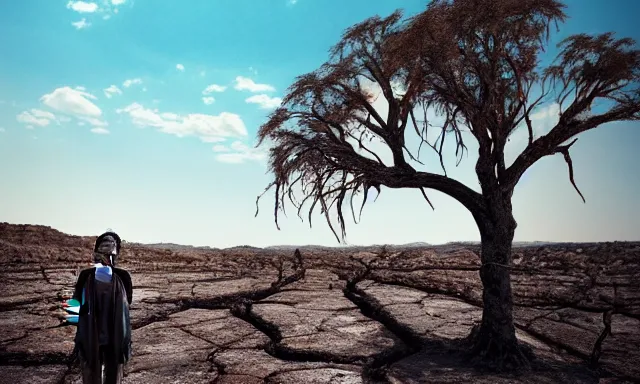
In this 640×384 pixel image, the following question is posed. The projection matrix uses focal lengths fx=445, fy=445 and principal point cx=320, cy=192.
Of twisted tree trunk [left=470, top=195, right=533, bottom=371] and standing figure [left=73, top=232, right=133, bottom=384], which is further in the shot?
twisted tree trunk [left=470, top=195, right=533, bottom=371]

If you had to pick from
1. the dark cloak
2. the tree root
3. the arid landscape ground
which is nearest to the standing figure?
the dark cloak

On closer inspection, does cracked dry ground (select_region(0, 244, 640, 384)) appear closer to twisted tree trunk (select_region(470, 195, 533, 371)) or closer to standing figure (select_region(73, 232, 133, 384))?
twisted tree trunk (select_region(470, 195, 533, 371))

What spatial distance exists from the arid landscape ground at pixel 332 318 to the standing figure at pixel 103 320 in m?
0.82

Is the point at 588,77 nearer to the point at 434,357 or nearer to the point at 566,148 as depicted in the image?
the point at 566,148

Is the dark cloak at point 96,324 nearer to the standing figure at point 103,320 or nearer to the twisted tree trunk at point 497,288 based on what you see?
the standing figure at point 103,320

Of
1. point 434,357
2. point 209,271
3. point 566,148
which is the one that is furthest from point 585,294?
point 209,271

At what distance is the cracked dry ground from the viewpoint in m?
4.63

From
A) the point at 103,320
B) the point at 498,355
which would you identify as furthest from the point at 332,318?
the point at 103,320

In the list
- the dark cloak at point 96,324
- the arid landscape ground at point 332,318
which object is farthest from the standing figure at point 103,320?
the arid landscape ground at point 332,318

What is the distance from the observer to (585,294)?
27.8ft

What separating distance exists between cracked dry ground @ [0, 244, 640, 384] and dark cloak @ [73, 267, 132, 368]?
899 mm

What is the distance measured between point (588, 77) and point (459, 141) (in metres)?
1.74

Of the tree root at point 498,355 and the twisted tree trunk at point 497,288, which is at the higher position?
the twisted tree trunk at point 497,288

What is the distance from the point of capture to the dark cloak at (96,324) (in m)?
3.44
